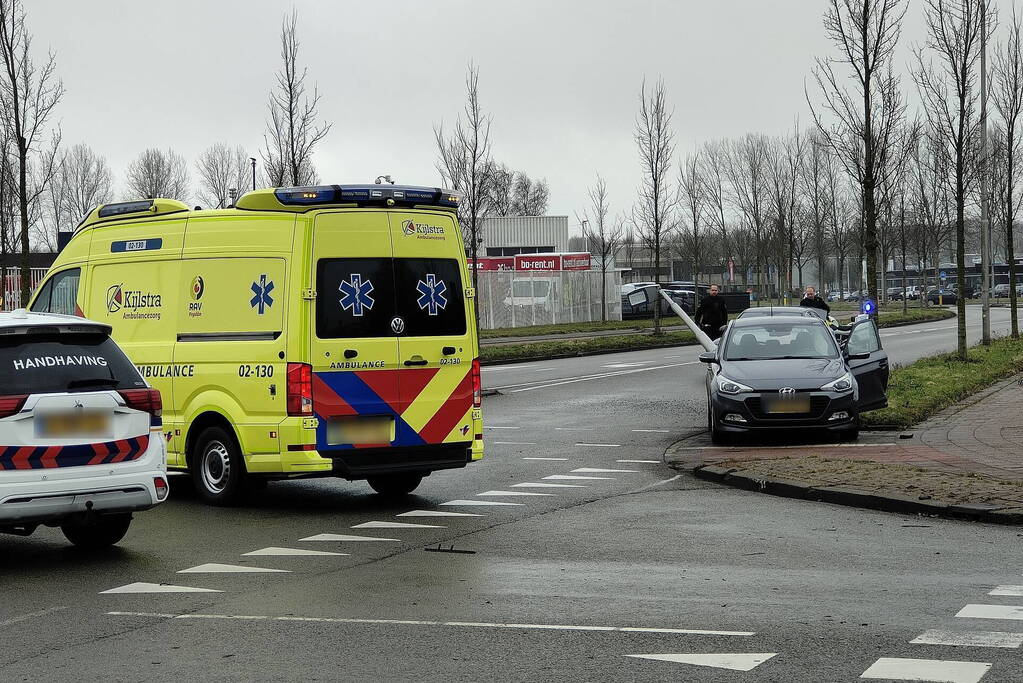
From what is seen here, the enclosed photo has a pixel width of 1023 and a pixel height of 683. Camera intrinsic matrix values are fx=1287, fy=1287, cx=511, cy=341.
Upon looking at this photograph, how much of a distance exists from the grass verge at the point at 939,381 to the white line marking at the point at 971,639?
33.8 feet

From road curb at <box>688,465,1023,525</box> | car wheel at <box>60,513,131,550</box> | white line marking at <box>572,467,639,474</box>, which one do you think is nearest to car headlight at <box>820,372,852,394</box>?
road curb at <box>688,465,1023,525</box>

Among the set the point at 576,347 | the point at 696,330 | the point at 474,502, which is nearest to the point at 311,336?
the point at 474,502

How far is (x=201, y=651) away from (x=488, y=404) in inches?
607

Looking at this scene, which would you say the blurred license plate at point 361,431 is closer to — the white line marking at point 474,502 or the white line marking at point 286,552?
the white line marking at point 474,502

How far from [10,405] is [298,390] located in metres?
2.75

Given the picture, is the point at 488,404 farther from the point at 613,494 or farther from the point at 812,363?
the point at 613,494

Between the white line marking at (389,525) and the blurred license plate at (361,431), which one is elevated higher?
the blurred license plate at (361,431)

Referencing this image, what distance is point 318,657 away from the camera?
5.92 meters

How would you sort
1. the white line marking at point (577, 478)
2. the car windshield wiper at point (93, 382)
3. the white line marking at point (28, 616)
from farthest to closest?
the white line marking at point (577, 478) < the car windshield wiper at point (93, 382) < the white line marking at point (28, 616)

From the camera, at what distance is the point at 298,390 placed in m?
10.4

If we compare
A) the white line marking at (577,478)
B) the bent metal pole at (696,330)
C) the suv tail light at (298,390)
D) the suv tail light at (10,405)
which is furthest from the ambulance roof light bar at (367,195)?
the bent metal pole at (696,330)

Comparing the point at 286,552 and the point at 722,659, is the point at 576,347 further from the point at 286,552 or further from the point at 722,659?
the point at 722,659

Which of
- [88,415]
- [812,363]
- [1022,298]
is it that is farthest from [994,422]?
[1022,298]

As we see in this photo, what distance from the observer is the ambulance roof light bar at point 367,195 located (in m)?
10.7
